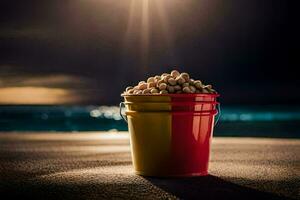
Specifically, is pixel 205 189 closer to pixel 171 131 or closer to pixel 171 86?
pixel 171 131

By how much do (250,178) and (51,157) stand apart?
375 centimetres

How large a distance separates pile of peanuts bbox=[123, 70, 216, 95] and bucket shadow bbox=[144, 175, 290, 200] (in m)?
0.95

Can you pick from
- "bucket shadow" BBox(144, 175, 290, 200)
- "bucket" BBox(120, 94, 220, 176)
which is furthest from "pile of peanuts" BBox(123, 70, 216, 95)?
"bucket shadow" BBox(144, 175, 290, 200)

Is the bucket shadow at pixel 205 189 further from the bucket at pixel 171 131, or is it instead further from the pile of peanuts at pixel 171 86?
the pile of peanuts at pixel 171 86

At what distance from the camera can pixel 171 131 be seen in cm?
684

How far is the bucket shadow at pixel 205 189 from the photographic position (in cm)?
566

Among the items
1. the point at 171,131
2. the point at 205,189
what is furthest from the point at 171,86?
the point at 205,189

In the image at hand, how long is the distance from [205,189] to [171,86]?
137 centimetres

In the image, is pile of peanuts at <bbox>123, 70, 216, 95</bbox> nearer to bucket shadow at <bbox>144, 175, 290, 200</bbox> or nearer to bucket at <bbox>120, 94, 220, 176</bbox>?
bucket at <bbox>120, 94, 220, 176</bbox>

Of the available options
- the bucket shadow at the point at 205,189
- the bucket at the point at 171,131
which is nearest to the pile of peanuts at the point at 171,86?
the bucket at the point at 171,131

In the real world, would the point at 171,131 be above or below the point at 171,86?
below

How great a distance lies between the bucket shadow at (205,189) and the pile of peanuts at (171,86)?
0.95 m

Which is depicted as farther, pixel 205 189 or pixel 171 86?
pixel 171 86

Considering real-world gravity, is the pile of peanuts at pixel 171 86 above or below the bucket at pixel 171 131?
above
